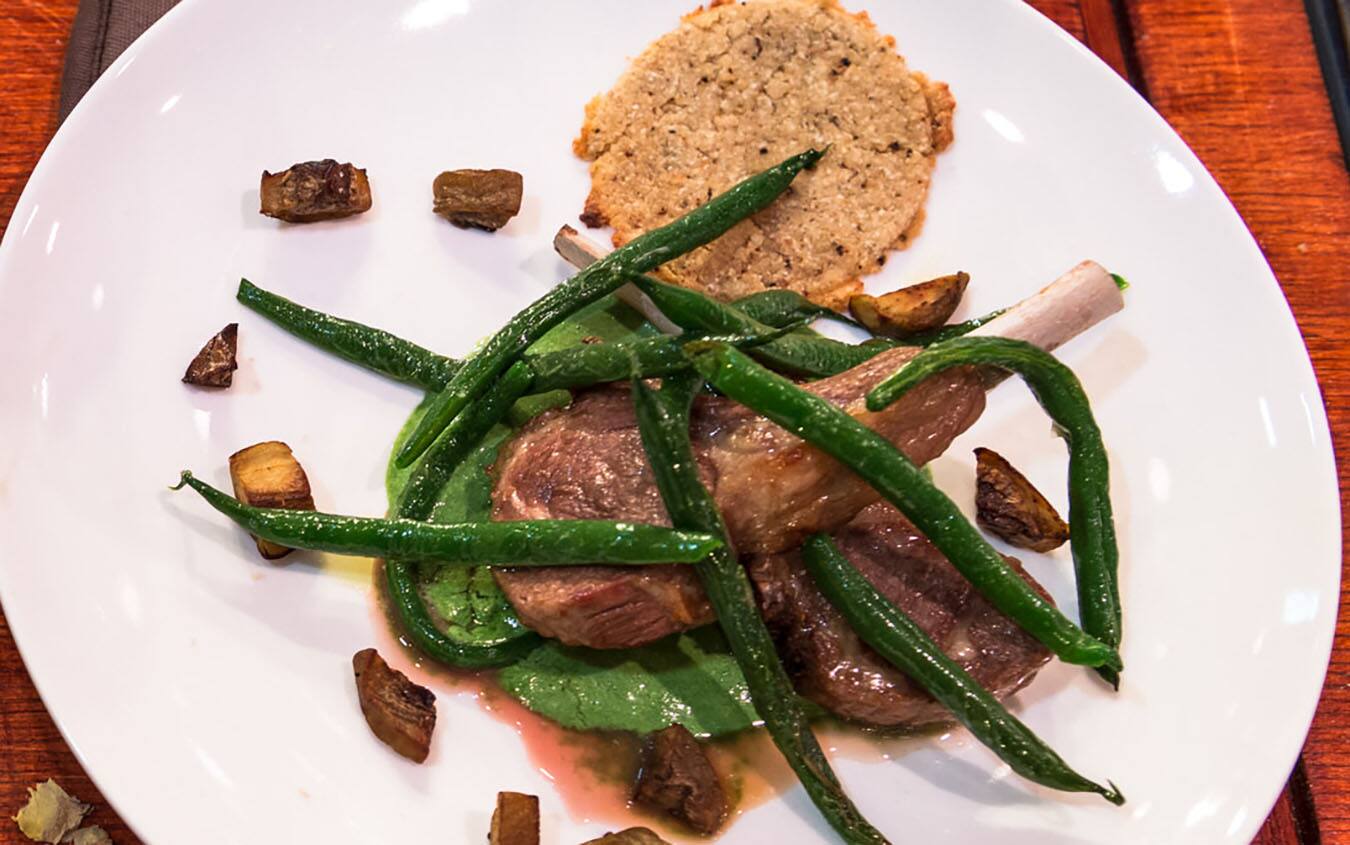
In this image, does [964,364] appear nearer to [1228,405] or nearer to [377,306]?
[1228,405]

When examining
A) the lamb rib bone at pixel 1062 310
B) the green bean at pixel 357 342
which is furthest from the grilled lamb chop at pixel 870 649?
the green bean at pixel 357 342

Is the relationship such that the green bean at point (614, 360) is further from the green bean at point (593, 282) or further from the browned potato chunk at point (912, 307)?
the browned potato chunk at point (912, 307)

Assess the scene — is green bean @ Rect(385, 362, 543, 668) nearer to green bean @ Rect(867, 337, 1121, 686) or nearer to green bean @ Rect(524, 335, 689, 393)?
green bean @ Rect(524, 335, 689, 393)

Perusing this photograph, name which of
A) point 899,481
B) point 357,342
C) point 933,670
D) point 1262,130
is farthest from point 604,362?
point 1262,130

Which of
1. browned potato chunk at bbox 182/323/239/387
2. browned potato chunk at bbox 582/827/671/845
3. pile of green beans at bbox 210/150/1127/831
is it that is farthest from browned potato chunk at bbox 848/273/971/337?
browned potato chunk at bbox 182/323/239/387

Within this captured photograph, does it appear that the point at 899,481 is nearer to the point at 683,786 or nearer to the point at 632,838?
the point at 683,786
